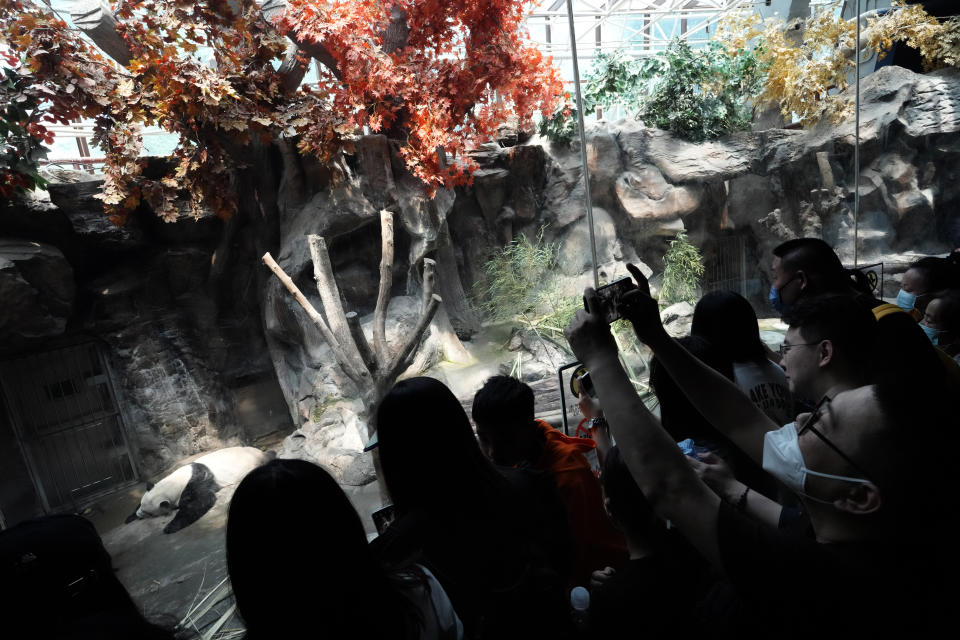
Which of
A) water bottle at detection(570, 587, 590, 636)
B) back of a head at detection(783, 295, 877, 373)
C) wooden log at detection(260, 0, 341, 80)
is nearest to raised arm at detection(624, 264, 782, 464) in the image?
back of a head at detection(783, 295, 877, 373)

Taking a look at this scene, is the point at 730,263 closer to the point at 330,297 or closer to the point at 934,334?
the point at 934,334

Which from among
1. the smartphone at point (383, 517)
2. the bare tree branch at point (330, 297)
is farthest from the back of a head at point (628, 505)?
the bare tree branch at point (330, 297)

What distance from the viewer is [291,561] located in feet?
2.21

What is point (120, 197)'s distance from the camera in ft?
12.3

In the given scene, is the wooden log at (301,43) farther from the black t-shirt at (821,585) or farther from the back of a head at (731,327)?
the black t-shirt at (821,585)

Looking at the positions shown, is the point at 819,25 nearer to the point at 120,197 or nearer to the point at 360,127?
the point at 360,127

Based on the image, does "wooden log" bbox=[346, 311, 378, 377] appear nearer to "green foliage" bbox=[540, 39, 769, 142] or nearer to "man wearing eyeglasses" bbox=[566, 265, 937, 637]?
"man wearing eyeglasses" bbox=[566, 265, 937, 637]

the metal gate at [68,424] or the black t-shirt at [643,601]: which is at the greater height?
the black t-shirt at [643,601]

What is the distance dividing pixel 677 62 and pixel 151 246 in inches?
227

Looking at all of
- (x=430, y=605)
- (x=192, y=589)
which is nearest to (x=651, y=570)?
(x=430, y=605)

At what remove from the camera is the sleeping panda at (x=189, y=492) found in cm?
387

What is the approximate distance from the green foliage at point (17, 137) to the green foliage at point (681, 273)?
531 cm

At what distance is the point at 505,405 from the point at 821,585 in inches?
29.1

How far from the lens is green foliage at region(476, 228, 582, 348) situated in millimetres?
5012
